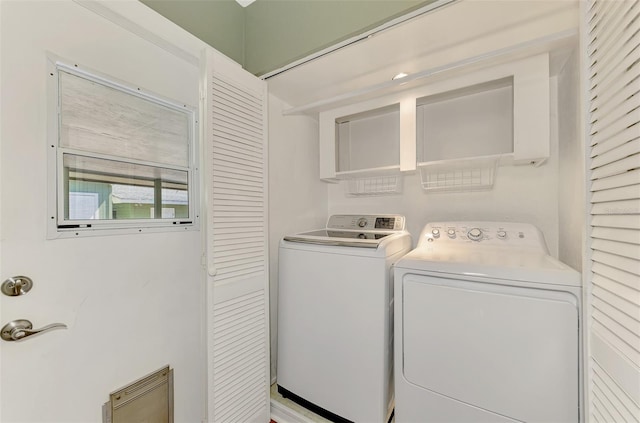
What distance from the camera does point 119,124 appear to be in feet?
3.99

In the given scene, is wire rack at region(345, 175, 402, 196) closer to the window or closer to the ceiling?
the ceiling

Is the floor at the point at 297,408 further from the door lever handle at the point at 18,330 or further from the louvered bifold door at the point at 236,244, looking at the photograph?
the door lever handle at the point at 18,330

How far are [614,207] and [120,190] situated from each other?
1.96 m

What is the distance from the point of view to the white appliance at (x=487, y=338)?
1.09 metres

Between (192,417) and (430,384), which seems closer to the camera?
(430,384)

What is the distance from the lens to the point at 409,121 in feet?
5.96

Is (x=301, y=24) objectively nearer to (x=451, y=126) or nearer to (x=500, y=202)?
(x=451, y=126)

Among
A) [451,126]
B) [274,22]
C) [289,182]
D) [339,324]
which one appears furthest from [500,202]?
[274,22]

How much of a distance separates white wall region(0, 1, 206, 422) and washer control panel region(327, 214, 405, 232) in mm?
1263

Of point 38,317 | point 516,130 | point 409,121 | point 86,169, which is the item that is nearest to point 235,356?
point 38,317

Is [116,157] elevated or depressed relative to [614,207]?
elevated

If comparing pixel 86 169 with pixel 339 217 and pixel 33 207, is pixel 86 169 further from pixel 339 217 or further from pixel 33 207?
pixel 339 217

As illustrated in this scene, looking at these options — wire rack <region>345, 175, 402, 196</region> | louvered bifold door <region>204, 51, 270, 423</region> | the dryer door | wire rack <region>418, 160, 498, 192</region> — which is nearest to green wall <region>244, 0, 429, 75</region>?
louvered bifold door <region>204, 51, 270, 423</region>

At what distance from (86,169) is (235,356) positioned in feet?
4.01
